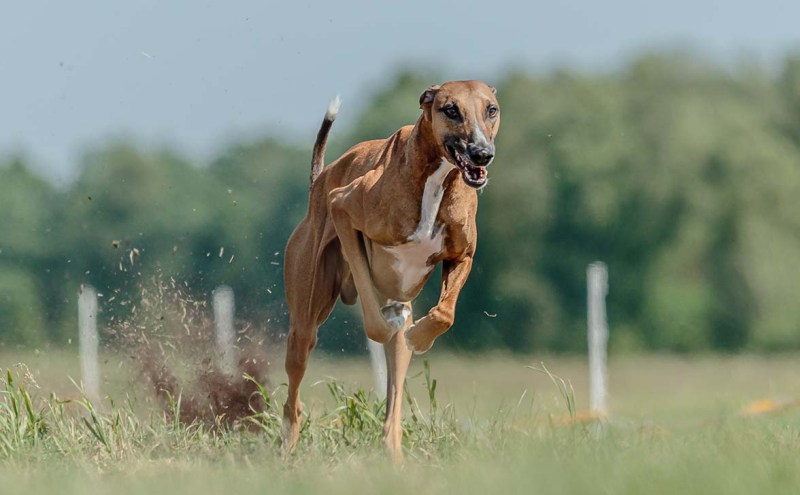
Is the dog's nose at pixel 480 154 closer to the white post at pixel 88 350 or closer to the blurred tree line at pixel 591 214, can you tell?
the white post at pixel 88 350

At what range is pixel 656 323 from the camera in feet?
68.0

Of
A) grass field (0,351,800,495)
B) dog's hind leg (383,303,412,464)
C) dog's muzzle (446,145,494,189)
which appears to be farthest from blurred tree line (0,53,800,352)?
dog's muzzle (446,145,494,189)

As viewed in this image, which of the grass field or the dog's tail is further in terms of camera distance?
the dog's tail

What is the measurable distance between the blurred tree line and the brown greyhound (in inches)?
484

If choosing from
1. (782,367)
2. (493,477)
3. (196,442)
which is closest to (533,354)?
(782,367)

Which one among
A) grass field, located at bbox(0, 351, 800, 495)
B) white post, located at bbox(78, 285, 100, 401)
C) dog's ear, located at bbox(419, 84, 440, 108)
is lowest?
white post, located at bbox(78, 285, 100, 401)

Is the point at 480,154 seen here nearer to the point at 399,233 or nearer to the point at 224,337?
the point at 399,233

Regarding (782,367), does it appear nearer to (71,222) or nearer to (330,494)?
(71,222)

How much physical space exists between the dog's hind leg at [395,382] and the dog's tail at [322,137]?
42.7 inches

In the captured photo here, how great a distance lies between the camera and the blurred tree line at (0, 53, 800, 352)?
65.3 feet

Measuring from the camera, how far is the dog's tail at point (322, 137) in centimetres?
668

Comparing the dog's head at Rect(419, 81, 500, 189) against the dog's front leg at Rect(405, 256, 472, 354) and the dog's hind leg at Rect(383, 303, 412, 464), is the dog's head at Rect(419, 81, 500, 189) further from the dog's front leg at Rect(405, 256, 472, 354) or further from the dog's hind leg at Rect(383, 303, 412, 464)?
the dog's hind leg at Rect(383, 303, 412, 464)

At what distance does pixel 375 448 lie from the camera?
5.87 meters

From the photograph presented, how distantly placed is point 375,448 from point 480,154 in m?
1.47
